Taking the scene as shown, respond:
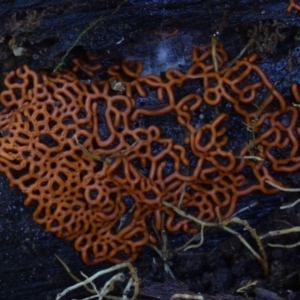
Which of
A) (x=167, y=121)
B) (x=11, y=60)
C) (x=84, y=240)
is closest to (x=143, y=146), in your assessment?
(x=167, y=121)

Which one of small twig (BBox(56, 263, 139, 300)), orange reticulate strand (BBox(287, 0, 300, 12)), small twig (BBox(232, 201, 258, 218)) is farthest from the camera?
small twig (BBox(232, 201, 258, 218))

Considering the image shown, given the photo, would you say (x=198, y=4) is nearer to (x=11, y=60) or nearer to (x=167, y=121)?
(x=167, y=121)

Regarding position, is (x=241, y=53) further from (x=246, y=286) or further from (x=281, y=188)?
(x=246, y=286)

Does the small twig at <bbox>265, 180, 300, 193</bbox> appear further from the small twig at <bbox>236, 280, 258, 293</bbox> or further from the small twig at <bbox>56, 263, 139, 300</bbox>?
the small twig at <bbox>56, 263, 139, 300</bbox>

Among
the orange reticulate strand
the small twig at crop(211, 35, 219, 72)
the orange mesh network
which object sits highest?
the orange reticulate strand

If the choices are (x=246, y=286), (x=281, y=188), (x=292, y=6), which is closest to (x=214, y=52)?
(x=292, y=6)

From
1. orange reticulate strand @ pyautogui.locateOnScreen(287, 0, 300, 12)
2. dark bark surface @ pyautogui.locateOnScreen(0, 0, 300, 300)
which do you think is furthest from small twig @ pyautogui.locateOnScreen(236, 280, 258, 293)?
orange reticulate strand @ pyautogui.locateOnScreen(287, 0, 300, 12)
